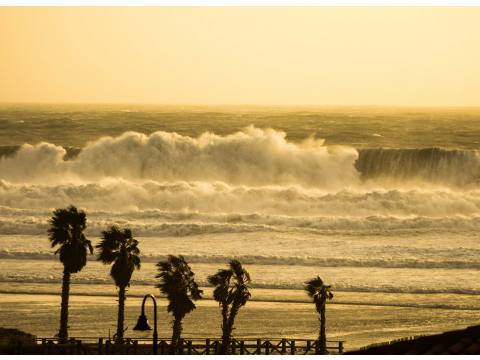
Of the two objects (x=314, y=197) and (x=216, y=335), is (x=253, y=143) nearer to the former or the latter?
(x=314, y=197)

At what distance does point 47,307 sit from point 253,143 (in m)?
21.6

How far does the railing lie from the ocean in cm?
549

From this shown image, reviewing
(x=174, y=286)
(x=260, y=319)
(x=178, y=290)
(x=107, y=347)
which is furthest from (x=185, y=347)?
(x=260, y=319)

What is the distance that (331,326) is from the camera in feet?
101

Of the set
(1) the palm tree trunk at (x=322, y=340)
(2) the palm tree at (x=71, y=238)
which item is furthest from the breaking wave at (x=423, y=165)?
(2) the palm tree at (x=71, y=238)

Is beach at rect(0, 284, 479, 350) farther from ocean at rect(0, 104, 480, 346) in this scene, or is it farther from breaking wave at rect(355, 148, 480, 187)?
breaking wave at rect(355, 148, 480, 187)

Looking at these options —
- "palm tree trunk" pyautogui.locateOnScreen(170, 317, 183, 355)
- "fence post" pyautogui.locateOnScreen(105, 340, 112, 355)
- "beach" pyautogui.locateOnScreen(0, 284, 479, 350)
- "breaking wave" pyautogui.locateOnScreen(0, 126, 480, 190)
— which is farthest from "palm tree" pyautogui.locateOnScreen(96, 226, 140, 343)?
"breaking wave" pyautogui.locateOnScreen(0, 126, 480, 190)

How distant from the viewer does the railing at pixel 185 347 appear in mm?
25562

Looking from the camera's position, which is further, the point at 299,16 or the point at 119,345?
the point at 299,16

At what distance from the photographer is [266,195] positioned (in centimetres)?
4938

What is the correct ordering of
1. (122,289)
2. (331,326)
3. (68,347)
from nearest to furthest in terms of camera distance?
(68,347)
(122,289)
(331,326)

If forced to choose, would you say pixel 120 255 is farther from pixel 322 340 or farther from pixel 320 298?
pixel 322 340

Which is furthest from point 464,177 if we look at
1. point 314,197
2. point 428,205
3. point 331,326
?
point 331,326

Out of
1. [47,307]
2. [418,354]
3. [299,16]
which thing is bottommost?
[47,307]
